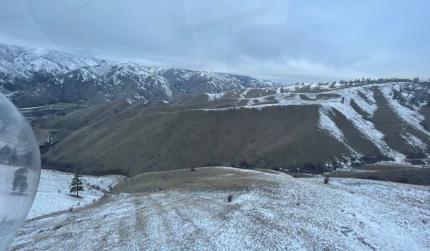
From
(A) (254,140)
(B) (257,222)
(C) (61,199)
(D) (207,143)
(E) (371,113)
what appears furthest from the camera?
(E) (371,113)

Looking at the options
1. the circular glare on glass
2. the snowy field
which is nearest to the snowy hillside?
the snowy field

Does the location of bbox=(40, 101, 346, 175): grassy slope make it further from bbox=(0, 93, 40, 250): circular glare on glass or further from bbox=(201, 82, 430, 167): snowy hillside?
bbox=(0, 93, 40, 250): circular glare on glass

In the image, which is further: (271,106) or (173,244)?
(271,106)

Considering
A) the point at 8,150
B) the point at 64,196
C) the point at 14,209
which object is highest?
the point at 8,150

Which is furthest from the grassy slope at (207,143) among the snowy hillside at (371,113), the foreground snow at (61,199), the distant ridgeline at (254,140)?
the foreground snow at (61,199)

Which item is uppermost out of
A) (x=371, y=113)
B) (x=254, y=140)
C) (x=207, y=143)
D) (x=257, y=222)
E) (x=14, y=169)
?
(x=371, y=113)

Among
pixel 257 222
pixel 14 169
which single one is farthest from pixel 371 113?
pixel 14 169

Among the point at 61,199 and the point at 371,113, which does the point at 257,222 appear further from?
the point at 371,113

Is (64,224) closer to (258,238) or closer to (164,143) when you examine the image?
(258,238)

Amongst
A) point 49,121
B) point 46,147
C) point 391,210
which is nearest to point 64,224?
point 391,210
